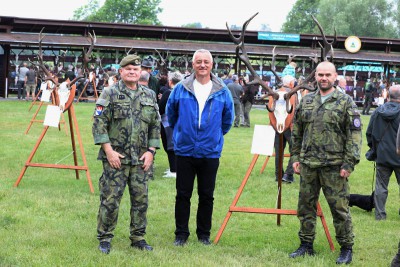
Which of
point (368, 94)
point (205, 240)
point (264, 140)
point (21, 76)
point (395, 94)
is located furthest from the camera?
point (368, 94)

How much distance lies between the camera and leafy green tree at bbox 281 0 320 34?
10236 centimetres

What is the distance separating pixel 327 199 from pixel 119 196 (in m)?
2.19

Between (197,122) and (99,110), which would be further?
(197,122)

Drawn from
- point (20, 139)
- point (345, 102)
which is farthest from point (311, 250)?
point (20, 139)

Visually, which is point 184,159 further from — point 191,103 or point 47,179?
point 47,179

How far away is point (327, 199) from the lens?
6594mm

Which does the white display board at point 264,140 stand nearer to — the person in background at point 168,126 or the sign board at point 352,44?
the person in background at point 168,126

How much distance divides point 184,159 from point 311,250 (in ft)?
5.68

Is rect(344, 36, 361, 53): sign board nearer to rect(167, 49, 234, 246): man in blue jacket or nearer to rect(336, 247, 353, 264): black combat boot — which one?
rect(167, 49, 234, 246): man in blue jacket

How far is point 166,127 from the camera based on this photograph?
11633mm

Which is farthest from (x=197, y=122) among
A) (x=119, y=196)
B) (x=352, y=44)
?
(x=352, y=44)

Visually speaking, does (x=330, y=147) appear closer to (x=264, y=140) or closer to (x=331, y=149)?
(x=331, y=149)

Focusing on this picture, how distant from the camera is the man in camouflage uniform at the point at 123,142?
6.54 m

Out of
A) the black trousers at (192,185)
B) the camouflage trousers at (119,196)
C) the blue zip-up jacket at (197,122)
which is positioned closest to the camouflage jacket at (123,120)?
the camouflage trousers at (119,196)
